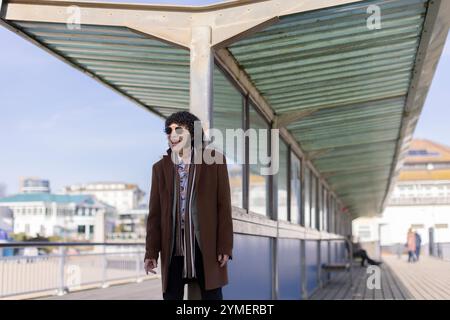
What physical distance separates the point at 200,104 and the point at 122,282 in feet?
31.5

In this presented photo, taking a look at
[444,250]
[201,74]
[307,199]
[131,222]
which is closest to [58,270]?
[307,199]

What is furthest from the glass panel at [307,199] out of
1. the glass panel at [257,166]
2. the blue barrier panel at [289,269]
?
the glass panel at [257,166]

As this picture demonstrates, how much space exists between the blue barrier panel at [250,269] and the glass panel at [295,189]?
2.79 m

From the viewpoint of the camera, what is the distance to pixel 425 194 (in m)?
12.6

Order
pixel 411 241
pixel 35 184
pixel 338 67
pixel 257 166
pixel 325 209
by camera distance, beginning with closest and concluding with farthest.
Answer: pixel 338 67
pixel 257 166
pixel 325 209
pixel 411 241
pixel 35 184

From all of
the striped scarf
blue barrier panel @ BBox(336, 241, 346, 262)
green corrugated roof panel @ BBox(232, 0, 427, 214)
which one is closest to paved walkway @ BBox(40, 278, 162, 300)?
green corrugated roof panel @ BBox(232, 0, 427, 214)

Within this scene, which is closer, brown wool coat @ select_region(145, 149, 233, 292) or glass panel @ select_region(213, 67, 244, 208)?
brown wool coat @ select_region(145, 149, 233, 292)

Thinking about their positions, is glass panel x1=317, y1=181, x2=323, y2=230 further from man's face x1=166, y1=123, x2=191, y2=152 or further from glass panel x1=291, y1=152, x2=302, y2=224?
man's face x1=166, y1=123, x2=191, y2=152

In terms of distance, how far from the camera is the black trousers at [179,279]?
131 inches

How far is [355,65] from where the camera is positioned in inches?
259

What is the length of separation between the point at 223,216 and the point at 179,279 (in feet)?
1.34

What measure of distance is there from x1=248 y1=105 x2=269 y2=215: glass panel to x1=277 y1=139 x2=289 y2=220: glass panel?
115 centimetres

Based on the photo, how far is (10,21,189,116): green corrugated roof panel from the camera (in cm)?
501

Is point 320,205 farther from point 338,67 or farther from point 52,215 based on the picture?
point 52,215
